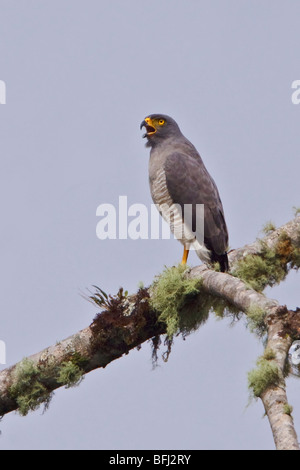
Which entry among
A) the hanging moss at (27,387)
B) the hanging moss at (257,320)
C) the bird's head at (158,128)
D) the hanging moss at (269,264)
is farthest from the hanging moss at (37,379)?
the bird's head at (158,128)

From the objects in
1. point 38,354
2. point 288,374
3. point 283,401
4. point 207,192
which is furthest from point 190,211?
point 283,401

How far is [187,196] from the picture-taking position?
7.82 m

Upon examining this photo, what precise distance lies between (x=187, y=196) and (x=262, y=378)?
3.97 meters

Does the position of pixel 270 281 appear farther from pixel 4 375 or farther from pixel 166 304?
pixel 4 375

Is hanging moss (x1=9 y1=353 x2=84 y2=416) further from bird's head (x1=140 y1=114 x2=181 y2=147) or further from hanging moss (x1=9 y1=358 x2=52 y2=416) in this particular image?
bird's head (x1=140 y1=114 x2=181 y2=147)

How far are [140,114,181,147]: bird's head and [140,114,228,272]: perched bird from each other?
0.13 m

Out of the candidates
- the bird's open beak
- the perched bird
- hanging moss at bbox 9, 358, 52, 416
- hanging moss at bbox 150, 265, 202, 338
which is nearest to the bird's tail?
the perched bird

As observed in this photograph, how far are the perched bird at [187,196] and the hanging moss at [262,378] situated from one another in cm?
325

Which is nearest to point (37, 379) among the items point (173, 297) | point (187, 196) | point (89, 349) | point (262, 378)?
point (89, 349)

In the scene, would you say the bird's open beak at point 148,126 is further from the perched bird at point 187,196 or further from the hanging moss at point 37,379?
the hanging moss at point 37,379

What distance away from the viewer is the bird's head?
8508mm

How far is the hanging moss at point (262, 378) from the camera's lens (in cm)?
399

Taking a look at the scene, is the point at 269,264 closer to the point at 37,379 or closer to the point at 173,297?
the point at 173,297
